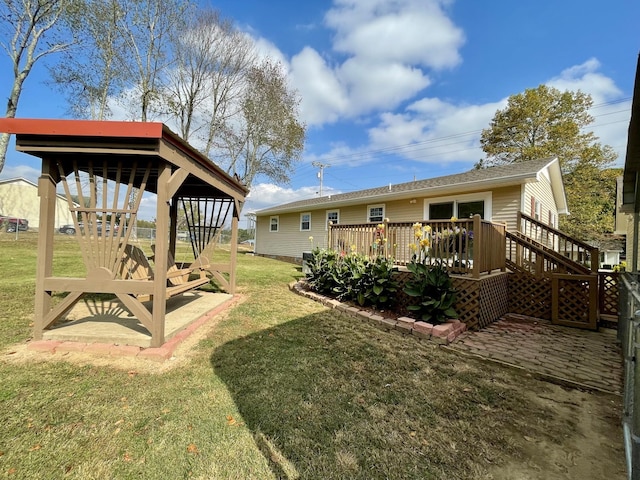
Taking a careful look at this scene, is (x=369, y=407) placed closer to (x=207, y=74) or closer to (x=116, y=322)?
(x=116, y=322)

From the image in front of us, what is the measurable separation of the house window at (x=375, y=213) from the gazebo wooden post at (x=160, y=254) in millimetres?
9015

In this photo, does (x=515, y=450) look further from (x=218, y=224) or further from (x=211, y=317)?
(x=218, y=224)

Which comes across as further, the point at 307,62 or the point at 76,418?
the point at 307,62

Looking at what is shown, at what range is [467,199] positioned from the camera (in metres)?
8.78

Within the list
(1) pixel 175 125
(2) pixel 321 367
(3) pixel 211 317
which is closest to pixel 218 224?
(3) pixel 211 317

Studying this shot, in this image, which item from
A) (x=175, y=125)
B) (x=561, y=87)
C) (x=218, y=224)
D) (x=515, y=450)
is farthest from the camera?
(x=561, y=87)

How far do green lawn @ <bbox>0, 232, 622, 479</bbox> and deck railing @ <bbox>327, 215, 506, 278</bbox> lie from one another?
1.93 metres

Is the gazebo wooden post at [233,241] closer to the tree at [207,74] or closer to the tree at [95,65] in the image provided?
the tree at [95,65]

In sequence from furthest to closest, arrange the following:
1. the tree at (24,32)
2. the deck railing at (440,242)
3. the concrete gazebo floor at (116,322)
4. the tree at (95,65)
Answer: the tree at (95,65), the tree at (24,32), the deck railing at (440,242), the concrete gazebo floor at (116,322)

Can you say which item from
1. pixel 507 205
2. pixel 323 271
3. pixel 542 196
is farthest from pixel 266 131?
pixel 542 196

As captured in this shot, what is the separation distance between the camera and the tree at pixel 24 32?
7.50m

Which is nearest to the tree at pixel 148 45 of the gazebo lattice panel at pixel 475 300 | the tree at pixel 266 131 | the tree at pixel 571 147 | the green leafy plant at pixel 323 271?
the tree at pixel 266 131

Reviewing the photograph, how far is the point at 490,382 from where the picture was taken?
2814mm

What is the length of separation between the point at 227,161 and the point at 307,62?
709 cm
